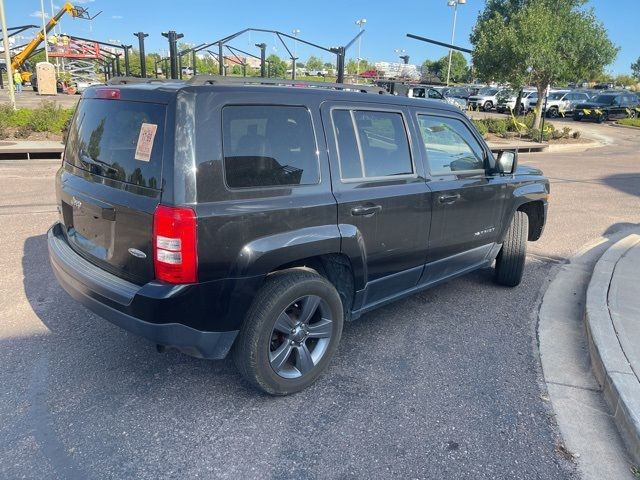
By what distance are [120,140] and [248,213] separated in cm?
90

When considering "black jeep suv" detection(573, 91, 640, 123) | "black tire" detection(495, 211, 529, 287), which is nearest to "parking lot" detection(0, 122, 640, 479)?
"black tire" detection(495, 211, 529, 287)

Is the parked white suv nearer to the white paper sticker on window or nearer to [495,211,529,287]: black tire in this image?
[495,211,529,287]: black tire

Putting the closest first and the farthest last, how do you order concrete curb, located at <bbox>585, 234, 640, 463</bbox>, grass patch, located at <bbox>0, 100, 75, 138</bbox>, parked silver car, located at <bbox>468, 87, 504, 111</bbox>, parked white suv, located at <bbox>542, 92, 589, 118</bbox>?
concrete curb, located at <bbox>585, 234, 640, 463</bbox>, grass patch, located at <bbox>0, 100, 75, 138</bbox>, parked white suv, located at <bbox>542, 92, 589, 118</bbox>, parked silver car, located at <bbox>468, 87, 504, 111</bbox>

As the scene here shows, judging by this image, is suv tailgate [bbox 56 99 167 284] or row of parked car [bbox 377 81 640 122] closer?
suv tailgate [bbox 56 99 167 284]

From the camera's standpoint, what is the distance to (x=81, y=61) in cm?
5538

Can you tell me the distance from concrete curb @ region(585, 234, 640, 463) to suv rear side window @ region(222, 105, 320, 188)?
7.53 ft

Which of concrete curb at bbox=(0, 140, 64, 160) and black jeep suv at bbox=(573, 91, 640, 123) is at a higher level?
black jeep suv at bbox=(573, 91, 640, 123)

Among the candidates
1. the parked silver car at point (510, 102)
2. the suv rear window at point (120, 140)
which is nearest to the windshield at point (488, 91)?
the parked silver car at point (510, 102)

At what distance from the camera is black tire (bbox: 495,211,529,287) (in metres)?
5.00

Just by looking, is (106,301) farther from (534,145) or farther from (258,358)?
(534,145)

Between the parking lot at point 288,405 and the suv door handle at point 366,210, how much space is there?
1093 millimetres

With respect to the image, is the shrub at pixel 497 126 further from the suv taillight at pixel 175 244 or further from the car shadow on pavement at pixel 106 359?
the suv taillight at pixel 175 244

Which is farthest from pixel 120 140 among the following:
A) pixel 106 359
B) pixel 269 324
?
pixel 106 359

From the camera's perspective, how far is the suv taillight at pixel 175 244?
8.36ft
